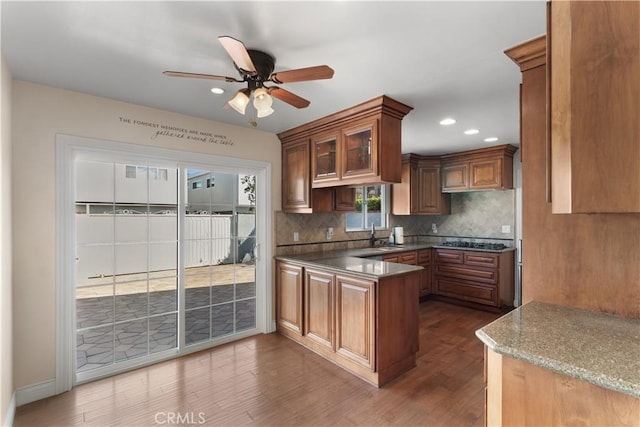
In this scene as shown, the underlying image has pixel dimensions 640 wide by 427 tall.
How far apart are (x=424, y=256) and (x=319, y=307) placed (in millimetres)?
2570

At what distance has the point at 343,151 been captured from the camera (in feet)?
10.0

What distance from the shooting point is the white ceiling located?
4.87 ft

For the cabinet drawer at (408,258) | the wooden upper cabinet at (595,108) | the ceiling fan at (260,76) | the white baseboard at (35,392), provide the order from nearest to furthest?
1. the wooden upper cabinet at (595,108)
2. the ceiling fan at (260,76)
3. the white baseboard at (35,392)
4. the cabinet drawer at (408,258)

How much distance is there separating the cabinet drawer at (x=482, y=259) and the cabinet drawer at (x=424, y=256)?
0.58 meters

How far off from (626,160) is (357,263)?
2292 mm

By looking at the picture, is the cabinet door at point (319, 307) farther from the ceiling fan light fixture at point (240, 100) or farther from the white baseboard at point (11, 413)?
the white baseboard at point (11, 413)

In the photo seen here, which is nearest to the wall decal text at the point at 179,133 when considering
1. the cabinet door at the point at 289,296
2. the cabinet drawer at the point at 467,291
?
the cabinet door at the point at 289,296

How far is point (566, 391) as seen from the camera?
1053 mm

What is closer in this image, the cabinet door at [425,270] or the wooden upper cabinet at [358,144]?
the wooden upper cabinet at [358,144]

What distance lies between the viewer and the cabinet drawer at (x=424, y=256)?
4879 mm

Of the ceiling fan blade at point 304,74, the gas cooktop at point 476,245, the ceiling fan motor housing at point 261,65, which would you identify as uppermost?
the ceiling fan motor housing at point 261,65

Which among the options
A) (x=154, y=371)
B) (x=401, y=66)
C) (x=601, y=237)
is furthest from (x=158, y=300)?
(x=601, y=237)

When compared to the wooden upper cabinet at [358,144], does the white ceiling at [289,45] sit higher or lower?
higher

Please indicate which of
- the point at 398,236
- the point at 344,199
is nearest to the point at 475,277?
the point at 398,236
